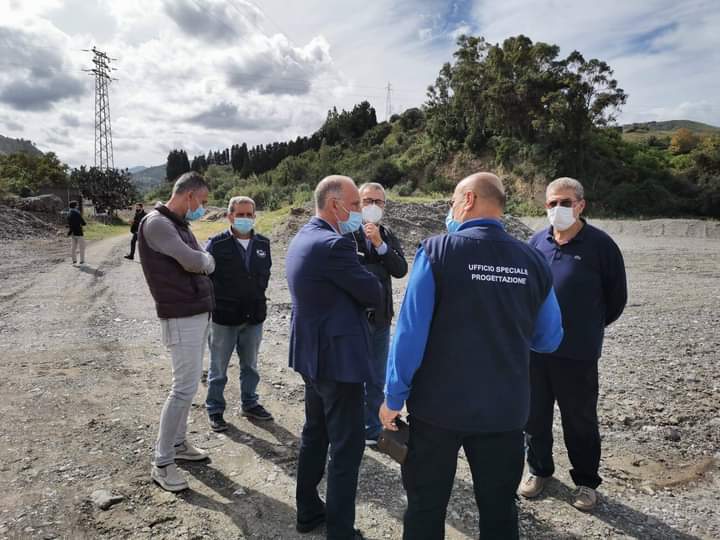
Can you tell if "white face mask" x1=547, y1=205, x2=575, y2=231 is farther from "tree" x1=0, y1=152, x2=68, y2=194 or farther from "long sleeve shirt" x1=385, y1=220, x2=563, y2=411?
"tree" x1=0, y1=152, x2=68, y2=194

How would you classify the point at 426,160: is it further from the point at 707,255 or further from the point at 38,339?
the point at 38,339

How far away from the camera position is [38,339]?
281 inches

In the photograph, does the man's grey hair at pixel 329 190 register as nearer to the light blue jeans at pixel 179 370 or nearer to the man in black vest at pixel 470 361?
the man in black vest at pixel 470 361

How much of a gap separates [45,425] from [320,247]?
11.7ft

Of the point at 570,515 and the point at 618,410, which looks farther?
the point at 618,410

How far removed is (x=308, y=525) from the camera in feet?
9.85

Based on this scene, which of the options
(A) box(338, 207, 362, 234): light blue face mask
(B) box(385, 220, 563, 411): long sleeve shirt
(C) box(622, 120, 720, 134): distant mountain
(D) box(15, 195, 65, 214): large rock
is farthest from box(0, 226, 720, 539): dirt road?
(C) box(622, 120, 720, 134): distant mountain

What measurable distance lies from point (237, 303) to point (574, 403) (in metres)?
2.85

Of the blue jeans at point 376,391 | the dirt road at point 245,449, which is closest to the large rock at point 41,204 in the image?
the dirt road at point 245,449

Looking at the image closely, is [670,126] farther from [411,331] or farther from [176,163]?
[411,331]

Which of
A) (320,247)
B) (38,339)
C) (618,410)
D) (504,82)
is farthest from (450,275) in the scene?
(504,82)

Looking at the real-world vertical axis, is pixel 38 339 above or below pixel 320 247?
below

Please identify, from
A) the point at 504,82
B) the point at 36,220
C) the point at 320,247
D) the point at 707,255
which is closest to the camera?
the point at 320,247

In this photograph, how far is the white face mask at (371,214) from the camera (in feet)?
13.3
